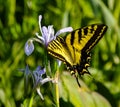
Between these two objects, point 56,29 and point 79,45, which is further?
point 56,29

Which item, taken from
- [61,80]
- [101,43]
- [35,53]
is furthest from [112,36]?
[61,80]

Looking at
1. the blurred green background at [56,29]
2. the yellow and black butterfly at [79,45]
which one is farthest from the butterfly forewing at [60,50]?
the blurred green background at [56,29]

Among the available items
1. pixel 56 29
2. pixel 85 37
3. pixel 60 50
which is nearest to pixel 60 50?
pixel 60 50

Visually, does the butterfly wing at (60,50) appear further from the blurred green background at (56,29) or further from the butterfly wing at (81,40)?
the blurred green background at (56,29)

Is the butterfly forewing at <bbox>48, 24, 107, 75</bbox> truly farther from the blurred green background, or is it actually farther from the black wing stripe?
the blurred green background

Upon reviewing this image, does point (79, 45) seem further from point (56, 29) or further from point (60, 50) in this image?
point (56, 29)

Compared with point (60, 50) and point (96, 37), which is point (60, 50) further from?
point (96, 37)

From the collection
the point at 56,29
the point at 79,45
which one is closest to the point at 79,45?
the point at 79,45
